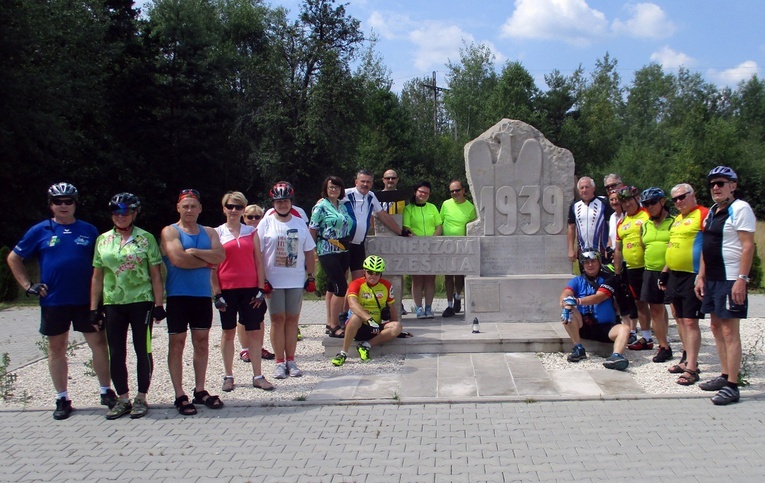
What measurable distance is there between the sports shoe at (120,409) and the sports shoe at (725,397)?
477 centimetres

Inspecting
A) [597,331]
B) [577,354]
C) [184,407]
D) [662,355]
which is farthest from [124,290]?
[662,355]

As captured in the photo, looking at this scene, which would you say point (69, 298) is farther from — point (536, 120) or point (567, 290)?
point (536, 120)

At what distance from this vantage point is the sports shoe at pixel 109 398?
5.68m

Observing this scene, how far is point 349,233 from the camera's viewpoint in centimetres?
788

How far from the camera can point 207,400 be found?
5777 millimetres

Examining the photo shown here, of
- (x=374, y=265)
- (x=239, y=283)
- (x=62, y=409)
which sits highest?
(x=374, y=265)

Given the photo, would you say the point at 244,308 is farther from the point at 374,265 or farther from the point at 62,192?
the point at 62,192

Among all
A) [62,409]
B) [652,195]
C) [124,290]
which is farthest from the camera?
[652,195]

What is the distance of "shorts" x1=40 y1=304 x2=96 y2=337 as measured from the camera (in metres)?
5.56

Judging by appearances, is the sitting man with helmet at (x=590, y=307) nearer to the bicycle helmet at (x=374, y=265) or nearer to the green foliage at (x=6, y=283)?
the bicycle helmet at (x=374, y=265)

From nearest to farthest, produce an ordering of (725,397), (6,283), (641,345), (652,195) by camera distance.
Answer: (725,397) < (652,195) < (641,345) < (6,283)

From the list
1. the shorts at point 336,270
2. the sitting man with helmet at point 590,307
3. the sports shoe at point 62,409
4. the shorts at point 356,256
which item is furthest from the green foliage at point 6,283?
the sitting man with helmet at point 590,307

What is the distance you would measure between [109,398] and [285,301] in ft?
5.68

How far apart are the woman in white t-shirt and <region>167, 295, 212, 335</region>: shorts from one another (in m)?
0.83
